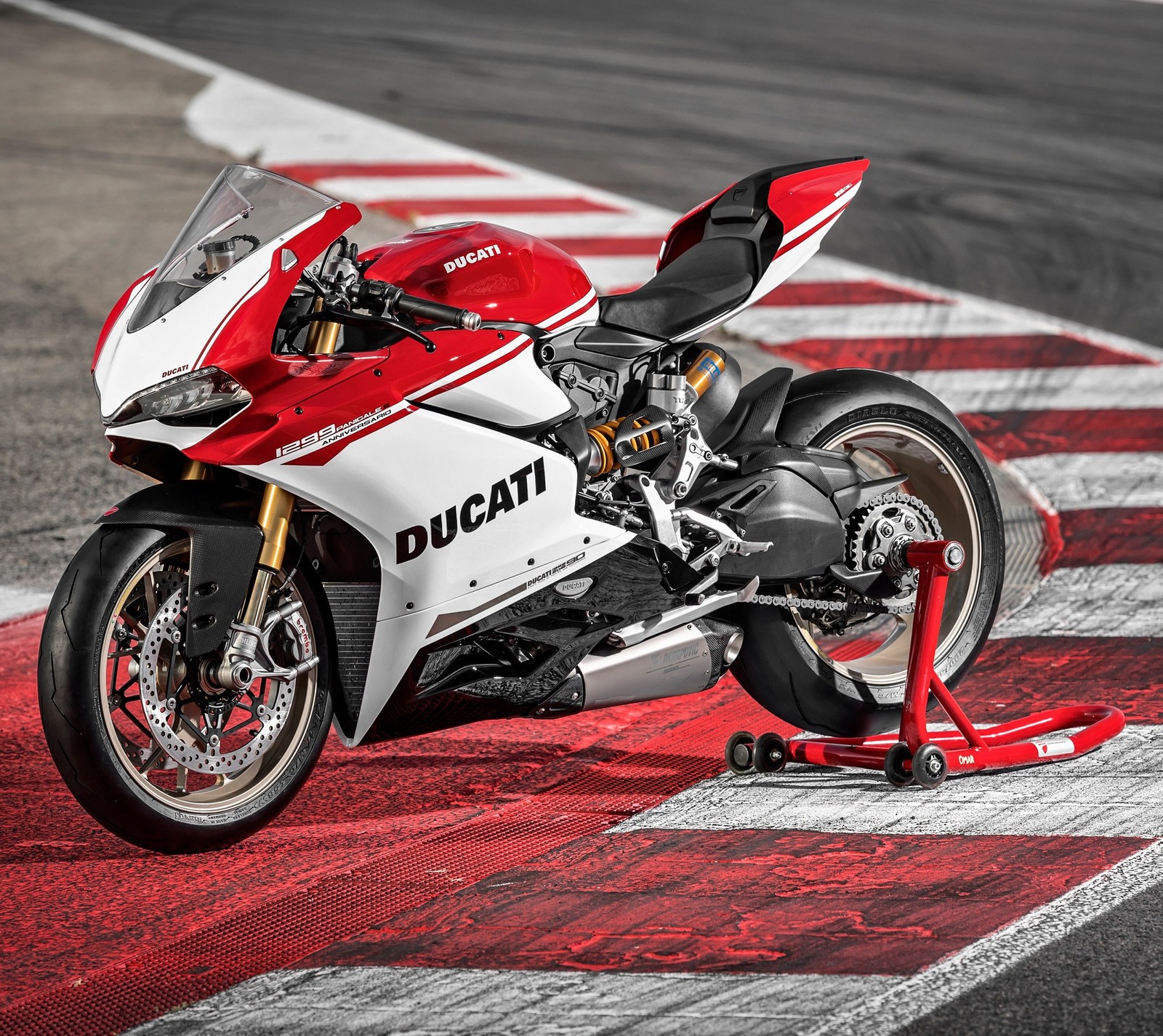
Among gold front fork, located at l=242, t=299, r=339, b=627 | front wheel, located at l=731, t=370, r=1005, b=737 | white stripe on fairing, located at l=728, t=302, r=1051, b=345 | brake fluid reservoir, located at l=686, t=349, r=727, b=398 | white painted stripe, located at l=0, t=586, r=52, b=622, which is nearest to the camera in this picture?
gold front fork, located at l=242, t=299, r=339, b=627

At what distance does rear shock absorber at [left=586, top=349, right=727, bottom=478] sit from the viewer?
13.7ft

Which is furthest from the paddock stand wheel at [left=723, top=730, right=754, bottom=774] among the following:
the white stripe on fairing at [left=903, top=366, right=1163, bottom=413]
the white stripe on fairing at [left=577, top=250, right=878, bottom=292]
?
the white stripe on fairing at [left=577, top=250, right=878, bottom=292]

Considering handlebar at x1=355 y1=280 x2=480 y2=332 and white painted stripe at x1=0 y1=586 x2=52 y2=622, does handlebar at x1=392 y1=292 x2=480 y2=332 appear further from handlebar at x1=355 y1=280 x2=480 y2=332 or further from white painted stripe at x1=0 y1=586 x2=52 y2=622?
white painted stripe at x1=0 y1=586 x2=52 y2=622

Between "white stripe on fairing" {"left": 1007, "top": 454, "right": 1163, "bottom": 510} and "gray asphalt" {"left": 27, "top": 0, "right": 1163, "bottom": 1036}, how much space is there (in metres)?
1.94

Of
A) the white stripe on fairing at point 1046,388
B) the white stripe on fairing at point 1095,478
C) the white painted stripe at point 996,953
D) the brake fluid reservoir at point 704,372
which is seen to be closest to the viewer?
the white painted stripe at point 996,953

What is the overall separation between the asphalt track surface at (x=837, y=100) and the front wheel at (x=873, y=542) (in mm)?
4204

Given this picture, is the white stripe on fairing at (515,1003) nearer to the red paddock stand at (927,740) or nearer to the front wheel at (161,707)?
the front wheel at (161,707)

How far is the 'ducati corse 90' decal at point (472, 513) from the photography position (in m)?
3.91

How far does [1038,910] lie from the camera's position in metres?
3.59

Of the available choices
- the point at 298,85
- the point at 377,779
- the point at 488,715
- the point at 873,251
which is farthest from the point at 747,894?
the point at 298,85

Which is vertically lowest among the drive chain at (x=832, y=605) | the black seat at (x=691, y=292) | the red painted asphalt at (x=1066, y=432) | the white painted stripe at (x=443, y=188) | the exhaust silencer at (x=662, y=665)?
the exhaust silencer at (x=662, y=665)

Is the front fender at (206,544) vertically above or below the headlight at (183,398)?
below

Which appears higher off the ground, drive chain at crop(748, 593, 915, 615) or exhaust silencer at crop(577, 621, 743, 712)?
drive chain at crop(748, 593, 915, 615)

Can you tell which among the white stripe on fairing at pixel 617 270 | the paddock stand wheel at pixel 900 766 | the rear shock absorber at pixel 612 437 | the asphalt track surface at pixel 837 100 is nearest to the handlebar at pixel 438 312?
the rear shock absorber at pixel 612 437
